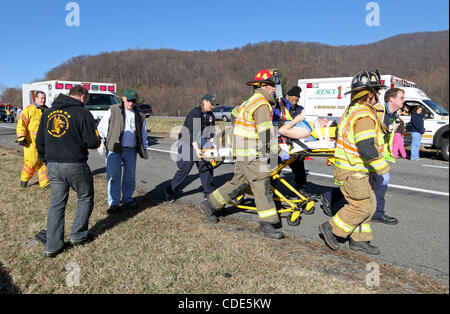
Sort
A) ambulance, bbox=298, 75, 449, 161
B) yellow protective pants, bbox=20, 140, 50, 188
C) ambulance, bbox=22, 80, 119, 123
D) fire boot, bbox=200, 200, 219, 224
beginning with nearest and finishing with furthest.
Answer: fire boot, bbox=200, 200, 219, 224, yellow protective pants, bbox=20, 140, 50, 188, ambulance, bbox=298, 75, 449, 161, ambulance, bbox=22, 80, 119, 123

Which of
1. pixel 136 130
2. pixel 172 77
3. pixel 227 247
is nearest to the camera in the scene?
pixel 227 247

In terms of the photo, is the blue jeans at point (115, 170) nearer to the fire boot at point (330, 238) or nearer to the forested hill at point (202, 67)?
the fire boot at point (330, 238)

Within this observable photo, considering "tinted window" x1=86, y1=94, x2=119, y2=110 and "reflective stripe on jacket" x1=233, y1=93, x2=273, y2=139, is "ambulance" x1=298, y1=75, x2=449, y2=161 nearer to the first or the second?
"reflective stripe on jacket" x1=233, y1=93, x2=273, y2=139

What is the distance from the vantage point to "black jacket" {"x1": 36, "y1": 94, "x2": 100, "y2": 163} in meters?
3.66

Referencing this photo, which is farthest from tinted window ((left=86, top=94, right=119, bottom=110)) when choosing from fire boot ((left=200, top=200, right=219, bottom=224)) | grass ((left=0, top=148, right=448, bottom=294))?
fire boot ((left=200, top=200, right=219, bottom=224))

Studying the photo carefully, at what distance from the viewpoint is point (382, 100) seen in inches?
507

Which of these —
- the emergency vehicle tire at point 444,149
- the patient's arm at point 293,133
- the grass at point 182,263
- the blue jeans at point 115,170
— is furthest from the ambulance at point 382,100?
the grass at point 182,263

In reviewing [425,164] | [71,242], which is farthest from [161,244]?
[425,164]

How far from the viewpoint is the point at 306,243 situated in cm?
413

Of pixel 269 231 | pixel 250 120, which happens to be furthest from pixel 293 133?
pixel 269 231
